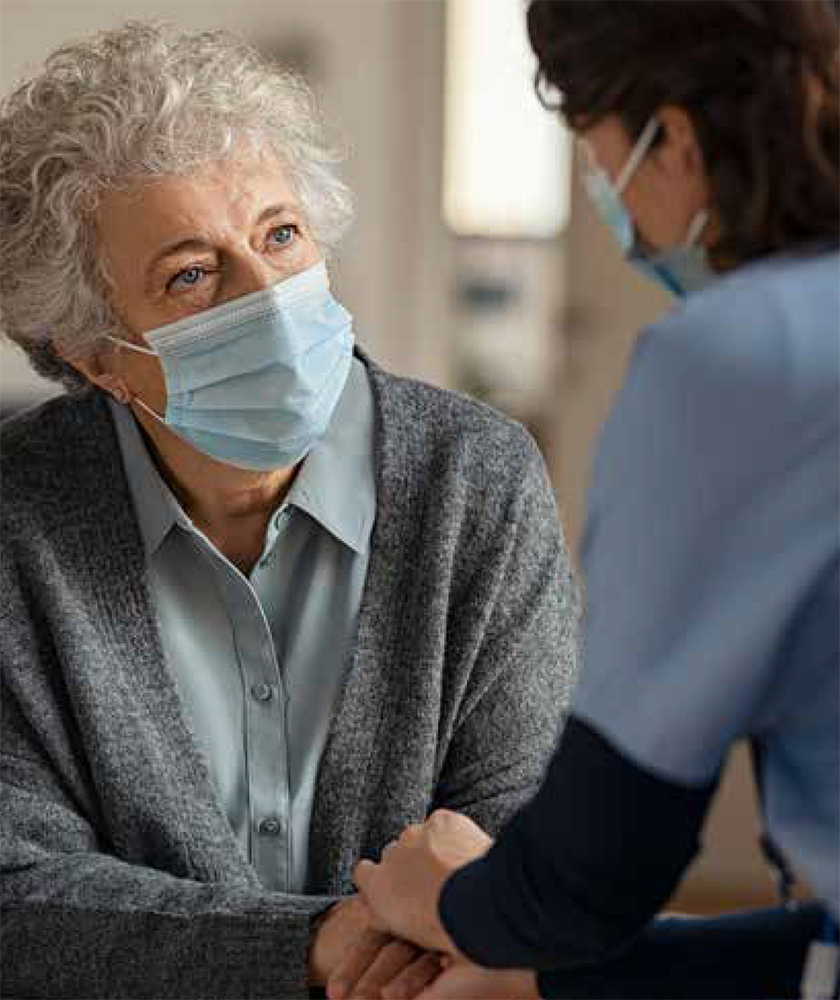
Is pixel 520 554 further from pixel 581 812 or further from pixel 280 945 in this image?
pixel 581 812

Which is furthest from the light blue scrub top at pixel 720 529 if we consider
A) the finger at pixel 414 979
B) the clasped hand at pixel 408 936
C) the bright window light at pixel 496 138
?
the bright window light at pixel 496 138

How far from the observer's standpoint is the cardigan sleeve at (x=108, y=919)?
1.51 metres

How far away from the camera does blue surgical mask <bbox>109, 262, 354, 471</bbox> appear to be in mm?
1717

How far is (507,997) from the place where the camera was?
1379 millimetres

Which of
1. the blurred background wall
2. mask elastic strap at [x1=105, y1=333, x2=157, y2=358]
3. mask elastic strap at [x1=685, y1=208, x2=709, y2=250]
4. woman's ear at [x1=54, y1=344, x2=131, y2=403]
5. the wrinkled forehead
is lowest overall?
the blurred background wall

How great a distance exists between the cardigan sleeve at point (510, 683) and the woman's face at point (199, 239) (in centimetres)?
33

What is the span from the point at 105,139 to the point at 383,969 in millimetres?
803

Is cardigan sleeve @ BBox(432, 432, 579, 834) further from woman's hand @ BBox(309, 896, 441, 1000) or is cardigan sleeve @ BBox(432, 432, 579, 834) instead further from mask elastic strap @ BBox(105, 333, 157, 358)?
mask elastic strap @ BBox(105, 333, 157, 358)

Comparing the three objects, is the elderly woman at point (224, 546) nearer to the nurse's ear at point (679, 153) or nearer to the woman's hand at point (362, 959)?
the woman's hand at point (362, 959)

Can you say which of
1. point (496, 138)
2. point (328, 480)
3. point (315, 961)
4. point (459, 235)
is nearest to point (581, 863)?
point (315, 961)

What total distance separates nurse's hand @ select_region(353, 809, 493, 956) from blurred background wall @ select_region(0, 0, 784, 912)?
2.25 m

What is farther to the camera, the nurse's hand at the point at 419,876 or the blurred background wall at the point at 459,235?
the blurred background wall at the point at 459,235

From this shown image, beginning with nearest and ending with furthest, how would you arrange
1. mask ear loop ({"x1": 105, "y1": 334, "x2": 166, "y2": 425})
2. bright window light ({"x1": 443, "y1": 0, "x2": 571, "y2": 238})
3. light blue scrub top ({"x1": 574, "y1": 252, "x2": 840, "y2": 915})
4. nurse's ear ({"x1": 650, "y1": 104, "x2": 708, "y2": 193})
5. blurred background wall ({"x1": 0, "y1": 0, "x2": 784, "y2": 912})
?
light blue scrub top ({"x1": 574, "y1": 252, "x2": 840, "y2": 915})
nurse's ear ({"x1": 650, "y1": 104, "x2": 708, "y2": 193})
mask ear loop ({"x1": 105, "y1": 334, "x2": 166, "y2": 425})
blurred background wall ({"x1": 0, "y1": 0, "x2": 784, "y2": 912})
bright window light ({"x1": 443, "y1": 0, "x2": 571, "y2": 238})

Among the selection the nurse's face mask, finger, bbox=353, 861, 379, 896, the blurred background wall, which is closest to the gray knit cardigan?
finger, bbox=353, 861, 379, 896
